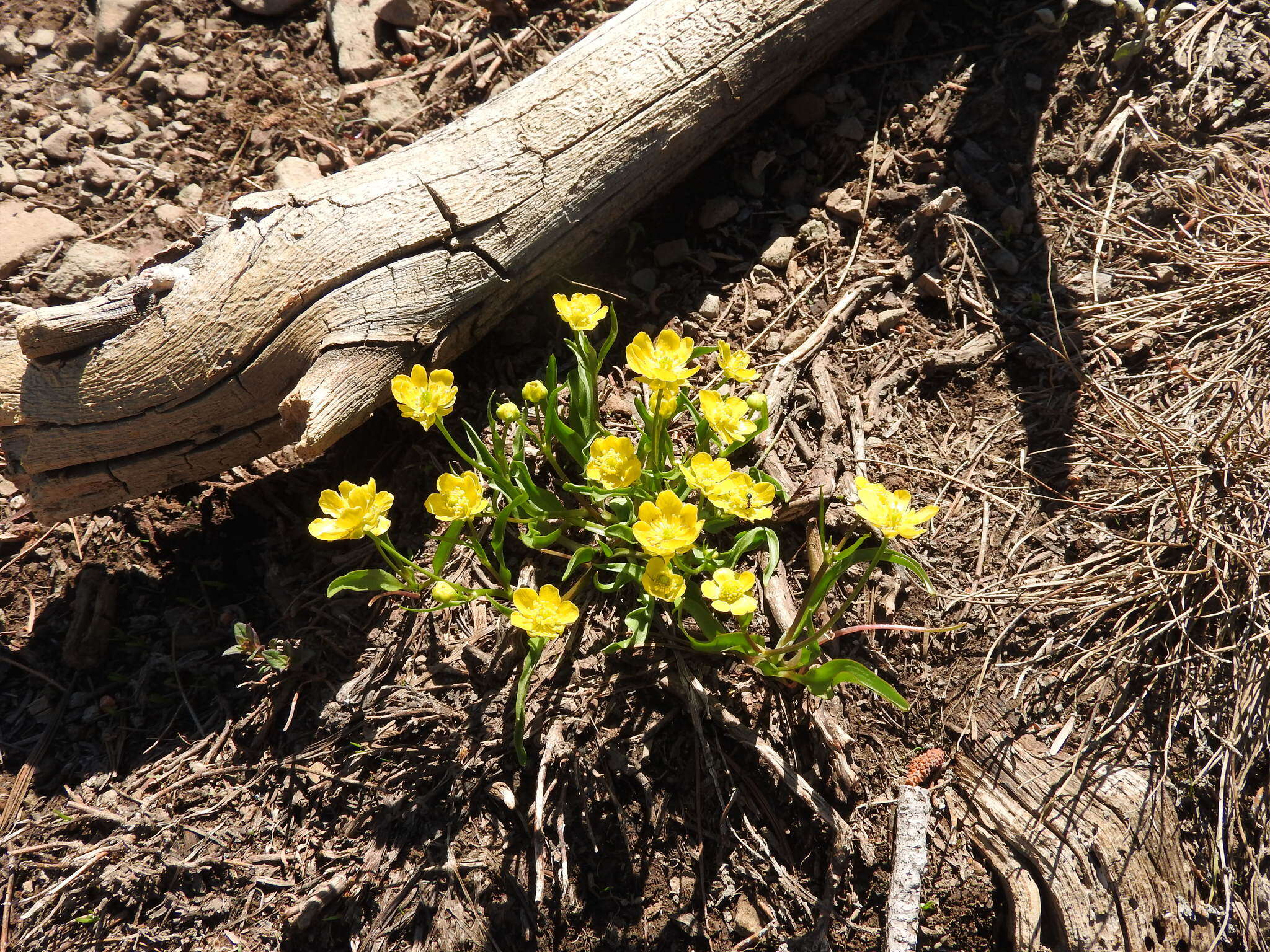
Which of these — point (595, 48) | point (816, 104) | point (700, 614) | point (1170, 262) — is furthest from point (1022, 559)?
point (595, 48)

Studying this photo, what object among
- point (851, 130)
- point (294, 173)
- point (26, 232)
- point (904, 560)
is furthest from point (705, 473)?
point (26, 232)

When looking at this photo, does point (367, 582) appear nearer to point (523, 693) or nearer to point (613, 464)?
point (523, 693)

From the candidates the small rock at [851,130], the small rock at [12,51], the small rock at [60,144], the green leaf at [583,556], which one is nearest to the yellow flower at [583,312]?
the green leaf at [583,556]

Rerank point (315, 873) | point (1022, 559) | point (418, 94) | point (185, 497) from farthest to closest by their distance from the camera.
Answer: point (418, 94) < point (185, 497) < point (1022, 559) < point (315, 873)

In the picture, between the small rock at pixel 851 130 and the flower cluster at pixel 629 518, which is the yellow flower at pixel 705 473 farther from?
the small rock at pixel 851 130

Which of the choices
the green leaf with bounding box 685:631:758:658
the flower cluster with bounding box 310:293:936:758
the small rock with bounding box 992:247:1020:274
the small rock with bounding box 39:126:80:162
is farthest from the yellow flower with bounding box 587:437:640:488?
the small rock with bounding box 39:126:80:162

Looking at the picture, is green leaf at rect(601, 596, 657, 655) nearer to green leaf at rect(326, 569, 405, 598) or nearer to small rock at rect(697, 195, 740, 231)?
green leaf at rect(326, 569, 405, 598)

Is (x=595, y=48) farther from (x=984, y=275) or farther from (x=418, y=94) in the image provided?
(x=984, y=275)
